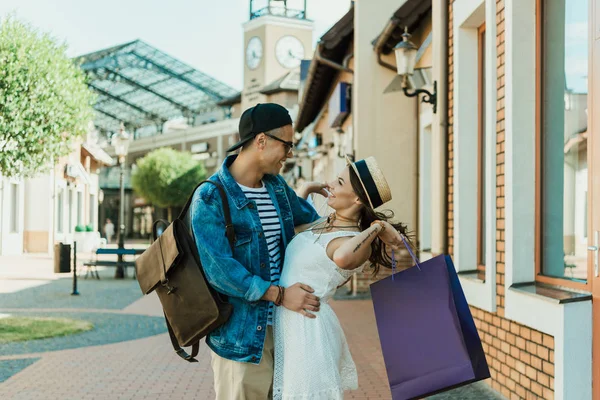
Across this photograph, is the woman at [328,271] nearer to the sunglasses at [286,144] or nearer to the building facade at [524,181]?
the sunglasses at [286,144]

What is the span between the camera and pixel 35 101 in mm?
13062

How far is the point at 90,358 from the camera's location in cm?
826

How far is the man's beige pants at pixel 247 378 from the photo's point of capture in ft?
10.5

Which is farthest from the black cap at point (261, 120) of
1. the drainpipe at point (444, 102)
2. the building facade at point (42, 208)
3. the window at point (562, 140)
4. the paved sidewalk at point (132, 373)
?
the building facade at point (42, 208)

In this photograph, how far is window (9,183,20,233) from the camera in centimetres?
3022

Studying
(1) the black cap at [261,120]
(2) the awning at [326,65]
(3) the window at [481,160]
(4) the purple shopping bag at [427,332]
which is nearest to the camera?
(4) the purple shopping bag at [427,332]

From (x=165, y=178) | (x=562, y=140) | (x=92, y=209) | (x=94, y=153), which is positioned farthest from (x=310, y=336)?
(x=165, y=178)

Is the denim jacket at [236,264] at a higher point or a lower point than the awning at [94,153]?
lower

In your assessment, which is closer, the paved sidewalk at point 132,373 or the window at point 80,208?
the paved sidewalk at point 132,373

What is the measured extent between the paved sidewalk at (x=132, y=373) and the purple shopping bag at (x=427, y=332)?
3.12m

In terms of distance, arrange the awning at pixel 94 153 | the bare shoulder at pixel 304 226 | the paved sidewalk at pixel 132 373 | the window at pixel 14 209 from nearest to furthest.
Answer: the bare shoulder at pixel 304 226
the paved sidewalk at pixel 132 373
the window at pixel 14 209
the awning at pixel 94 153

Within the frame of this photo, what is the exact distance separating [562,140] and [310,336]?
271cm

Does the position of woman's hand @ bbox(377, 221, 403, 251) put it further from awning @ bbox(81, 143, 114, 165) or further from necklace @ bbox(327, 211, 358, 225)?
awning @ bbox(81, 143, 114, 165)

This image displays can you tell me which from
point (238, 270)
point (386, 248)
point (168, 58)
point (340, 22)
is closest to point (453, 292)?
point (386, 248)
